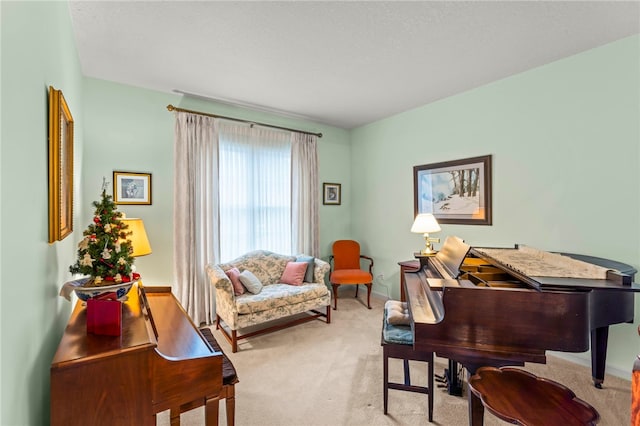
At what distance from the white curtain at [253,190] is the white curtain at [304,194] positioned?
0.08 metres

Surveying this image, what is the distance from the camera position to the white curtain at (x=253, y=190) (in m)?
3.68

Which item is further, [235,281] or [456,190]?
[456,190]

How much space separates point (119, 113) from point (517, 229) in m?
4.40

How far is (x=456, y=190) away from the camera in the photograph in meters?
3.46

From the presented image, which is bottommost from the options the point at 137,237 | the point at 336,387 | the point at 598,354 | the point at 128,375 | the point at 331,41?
the point at 336,387

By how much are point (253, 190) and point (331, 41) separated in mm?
2175

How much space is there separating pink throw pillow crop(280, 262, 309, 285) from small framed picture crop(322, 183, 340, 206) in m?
1.36

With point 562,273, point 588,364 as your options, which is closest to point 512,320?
point 562,273

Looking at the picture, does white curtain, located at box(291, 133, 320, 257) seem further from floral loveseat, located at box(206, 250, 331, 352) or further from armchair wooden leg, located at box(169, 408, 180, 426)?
armchair wooden leg, located at box(169, 408, 180, 426)

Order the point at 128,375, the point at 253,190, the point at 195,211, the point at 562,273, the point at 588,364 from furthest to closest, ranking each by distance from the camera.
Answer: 1. the point at 253,190
2. the point at 195,211
3. the point at 588,364
4. the point at 562,273
5. the point at 128,375

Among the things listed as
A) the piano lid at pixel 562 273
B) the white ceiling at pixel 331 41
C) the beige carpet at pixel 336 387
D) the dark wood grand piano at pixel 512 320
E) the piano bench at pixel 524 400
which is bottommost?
the beige carpet at pixel 336 387

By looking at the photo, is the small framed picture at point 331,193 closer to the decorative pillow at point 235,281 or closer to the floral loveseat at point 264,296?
the floral loveseat at point 264,296

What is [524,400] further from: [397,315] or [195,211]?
[195,211]

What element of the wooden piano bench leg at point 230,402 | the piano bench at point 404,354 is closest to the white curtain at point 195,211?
the wooden piano bench leg at point 230,402
